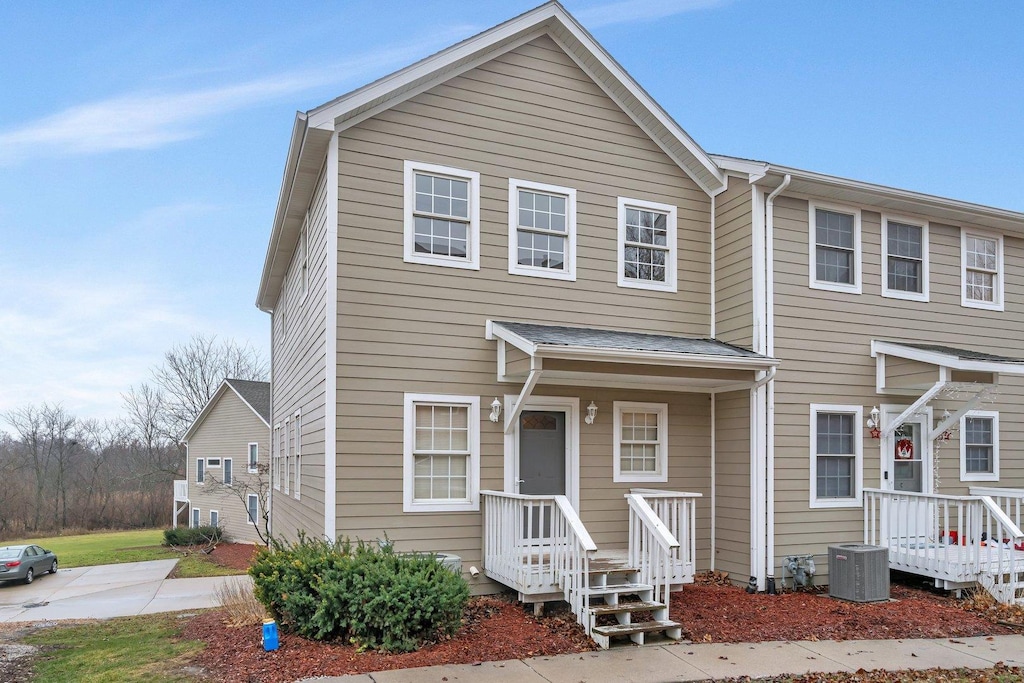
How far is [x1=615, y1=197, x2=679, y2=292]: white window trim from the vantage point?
1116 cm

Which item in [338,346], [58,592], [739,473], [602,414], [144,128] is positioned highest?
[144,128]

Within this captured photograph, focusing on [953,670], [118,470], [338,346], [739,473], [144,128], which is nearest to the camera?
[953,670]

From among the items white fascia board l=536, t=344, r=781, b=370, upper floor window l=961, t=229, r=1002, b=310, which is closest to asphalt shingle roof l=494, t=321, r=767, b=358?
white fascia board l=536, t=344, r=781, b=370

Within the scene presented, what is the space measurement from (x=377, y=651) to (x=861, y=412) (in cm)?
785

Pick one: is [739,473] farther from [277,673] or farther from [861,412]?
[277,673]

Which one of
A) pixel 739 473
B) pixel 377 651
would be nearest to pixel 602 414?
pixel 739 473

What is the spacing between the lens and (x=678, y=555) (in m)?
9.84

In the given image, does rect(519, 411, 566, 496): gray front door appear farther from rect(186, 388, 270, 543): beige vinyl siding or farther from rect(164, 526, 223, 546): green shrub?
rect(164, 526, 223, 546): green shrub

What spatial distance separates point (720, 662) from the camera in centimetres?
734

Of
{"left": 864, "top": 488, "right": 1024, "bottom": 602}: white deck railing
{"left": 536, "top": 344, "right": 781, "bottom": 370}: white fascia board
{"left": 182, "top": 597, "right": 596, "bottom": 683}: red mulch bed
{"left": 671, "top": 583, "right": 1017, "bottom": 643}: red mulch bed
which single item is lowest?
{"left": 671, "top": 583, "right": 1017, "bottom": 643}: red mulch bed

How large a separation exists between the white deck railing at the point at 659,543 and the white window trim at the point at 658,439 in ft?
1.28

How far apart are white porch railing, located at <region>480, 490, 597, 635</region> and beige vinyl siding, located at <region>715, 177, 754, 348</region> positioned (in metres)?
4.22

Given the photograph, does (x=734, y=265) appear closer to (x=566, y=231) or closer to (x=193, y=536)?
(x=566, y=231)

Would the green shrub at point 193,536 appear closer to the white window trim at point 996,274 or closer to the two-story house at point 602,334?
the two-story house at point 602,334
